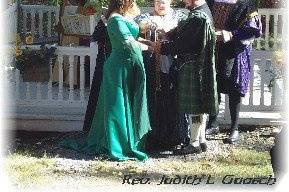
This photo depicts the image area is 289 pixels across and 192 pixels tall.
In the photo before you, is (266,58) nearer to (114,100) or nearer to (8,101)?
(114,100)

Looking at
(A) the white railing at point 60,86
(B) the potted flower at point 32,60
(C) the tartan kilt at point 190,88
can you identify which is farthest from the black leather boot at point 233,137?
(B) the potted flower at point 32,60

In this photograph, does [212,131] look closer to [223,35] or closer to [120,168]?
[223,35]

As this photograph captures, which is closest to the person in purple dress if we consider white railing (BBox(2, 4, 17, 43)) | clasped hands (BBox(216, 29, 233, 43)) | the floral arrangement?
clasped hands (BBox(216, 29, 233, 43))

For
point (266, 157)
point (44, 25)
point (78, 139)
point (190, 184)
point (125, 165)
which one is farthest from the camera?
point (44, 25)

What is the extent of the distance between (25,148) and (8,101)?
840 mm

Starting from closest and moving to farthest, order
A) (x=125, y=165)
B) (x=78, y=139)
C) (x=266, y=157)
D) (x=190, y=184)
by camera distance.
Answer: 1. (x=190, y=184)
2. (x=125, y=165)
3. (x=266, y=157)
4. (x=78, y=139)

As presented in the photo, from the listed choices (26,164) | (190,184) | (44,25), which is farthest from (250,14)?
(44,25)

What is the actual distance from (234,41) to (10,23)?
338 cm

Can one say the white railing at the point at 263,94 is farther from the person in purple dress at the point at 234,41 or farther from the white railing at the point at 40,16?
the white railing at the point at 40,16

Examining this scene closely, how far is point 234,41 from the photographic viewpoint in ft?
26.4

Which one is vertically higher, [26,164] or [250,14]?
[250,14]

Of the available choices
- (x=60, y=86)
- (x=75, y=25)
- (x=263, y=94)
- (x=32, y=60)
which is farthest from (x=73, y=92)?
(x=263, y=94)

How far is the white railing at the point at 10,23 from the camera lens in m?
9.48

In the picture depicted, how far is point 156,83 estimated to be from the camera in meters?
7.91
